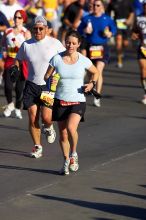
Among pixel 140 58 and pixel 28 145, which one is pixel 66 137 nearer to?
pixel 28 145

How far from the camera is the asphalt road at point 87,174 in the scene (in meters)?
10.0

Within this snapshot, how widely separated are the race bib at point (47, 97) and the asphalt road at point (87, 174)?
83cm

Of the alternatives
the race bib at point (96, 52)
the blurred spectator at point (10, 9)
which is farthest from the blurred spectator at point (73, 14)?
the race bib at point (96, 52)

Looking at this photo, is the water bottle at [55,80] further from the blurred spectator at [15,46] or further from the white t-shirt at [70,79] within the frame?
the blurred spectator at [15,46]

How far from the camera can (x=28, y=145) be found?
45.7ft

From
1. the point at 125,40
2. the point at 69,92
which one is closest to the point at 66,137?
the point at 69,92

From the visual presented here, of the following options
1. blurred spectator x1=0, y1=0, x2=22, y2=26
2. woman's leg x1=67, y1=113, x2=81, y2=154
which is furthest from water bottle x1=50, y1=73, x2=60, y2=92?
blurred spectator x1=0, y1=0, x2=22, y2=26

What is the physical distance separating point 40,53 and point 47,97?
1299mm

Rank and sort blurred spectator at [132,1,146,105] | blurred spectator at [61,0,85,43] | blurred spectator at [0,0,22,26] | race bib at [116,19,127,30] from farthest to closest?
1. race bib at [116,19,127,30]
2. blurred spectator at [61,0,85,43]
3. blurred spectator at [0,0,22,26]
4. blurred spectator at [132,1,146,105]

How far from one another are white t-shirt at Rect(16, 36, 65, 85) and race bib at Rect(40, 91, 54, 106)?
114 centimetres

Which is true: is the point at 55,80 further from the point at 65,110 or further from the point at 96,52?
the point at 96,52

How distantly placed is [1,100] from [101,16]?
95.6 inches

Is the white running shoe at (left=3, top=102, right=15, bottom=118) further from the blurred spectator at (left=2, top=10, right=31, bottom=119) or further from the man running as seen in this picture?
the man running

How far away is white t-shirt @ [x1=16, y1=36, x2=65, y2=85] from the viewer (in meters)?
13.1
